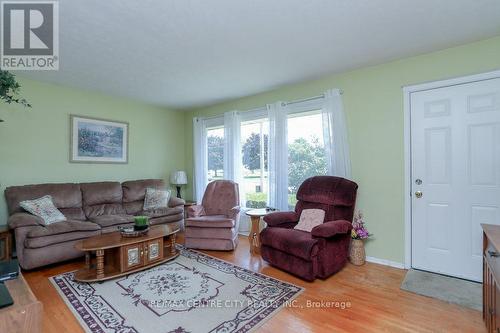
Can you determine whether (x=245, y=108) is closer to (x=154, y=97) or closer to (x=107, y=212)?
(x=154, y=97)

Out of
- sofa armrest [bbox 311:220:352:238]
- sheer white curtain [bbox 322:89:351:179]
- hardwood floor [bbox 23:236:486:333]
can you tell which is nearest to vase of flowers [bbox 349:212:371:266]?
hardwood floor [bbox 23:236:486:333]

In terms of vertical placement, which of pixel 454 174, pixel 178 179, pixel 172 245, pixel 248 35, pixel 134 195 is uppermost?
pixel 248 35

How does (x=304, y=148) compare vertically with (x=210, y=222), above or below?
above

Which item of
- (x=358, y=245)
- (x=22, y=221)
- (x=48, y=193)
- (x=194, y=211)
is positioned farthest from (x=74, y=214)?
(x=358, y=245)

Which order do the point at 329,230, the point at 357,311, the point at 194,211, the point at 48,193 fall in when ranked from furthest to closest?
the point at 194,211, the point at 48,193, the point at 329,230, the point at 357,311

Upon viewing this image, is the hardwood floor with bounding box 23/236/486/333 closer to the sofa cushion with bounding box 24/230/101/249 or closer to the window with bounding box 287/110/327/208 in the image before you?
the sofa cushion with bounding box 24/230/101/249

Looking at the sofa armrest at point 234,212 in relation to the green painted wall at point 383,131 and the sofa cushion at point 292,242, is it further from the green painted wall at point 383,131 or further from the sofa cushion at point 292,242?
the green painted wall at point 383,131

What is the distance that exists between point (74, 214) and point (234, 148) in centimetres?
261

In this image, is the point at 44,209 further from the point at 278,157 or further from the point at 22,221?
the point at 278,157

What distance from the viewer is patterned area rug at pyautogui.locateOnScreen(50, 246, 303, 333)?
6.20ft

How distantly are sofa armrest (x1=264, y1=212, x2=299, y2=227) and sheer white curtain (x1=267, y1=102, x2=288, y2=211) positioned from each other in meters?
0.59

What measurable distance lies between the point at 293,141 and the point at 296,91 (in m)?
0.75

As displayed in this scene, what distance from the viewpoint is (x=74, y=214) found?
11.8 feet

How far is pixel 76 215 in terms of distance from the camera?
3613mm
